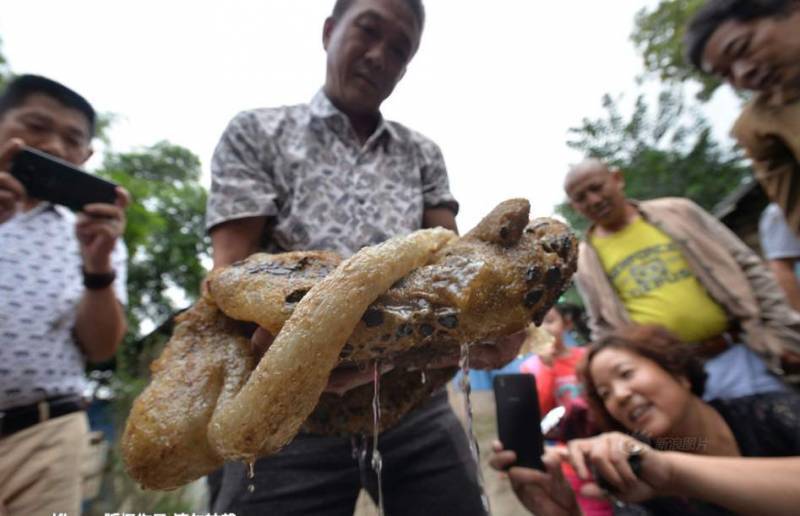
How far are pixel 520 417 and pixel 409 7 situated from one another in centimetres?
133

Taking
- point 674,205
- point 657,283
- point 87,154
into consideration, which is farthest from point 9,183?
point 674,205

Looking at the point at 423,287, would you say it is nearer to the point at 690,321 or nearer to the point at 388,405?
the point at 388,405

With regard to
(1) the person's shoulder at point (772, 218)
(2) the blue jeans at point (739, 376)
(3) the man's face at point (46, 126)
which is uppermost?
(3) the man's face at point (46, 126)

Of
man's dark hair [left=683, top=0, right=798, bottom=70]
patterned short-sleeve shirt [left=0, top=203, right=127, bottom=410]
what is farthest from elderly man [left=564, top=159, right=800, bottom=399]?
patterned short-sleeve shirt [left=0, top=203, right=127, bottom=410]

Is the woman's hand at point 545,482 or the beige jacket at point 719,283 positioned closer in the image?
the woman's hand at point 545,482

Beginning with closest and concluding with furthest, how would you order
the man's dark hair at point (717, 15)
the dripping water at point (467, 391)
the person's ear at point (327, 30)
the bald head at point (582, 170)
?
the dripping water at point (467, 391)
the person's ear at point (327, 30)
the man's dark hair at point (717, 15)
the bald head at point (582, 170)

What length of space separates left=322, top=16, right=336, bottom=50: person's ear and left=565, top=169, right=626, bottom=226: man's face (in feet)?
5.24

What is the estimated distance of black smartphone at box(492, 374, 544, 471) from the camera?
1.34 meters

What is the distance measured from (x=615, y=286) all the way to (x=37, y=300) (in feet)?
8.26

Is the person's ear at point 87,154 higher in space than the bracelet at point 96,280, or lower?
higher

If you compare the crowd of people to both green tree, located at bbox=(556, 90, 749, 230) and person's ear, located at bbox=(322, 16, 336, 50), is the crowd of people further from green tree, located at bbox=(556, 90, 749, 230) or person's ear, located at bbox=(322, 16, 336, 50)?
green tree, located at bbox=(556, 90, 749, 230)

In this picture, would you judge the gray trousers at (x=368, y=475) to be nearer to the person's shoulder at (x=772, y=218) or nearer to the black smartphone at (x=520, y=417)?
the black smartphone at (x=520, y=417)

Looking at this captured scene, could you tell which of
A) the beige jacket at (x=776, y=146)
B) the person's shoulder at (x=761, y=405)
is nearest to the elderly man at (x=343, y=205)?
the person's shoulder at (x=761, y=405)

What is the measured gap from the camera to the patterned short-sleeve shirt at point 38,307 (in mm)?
1554
